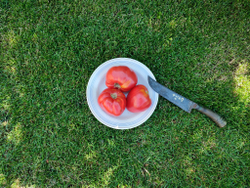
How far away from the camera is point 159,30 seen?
2377mm

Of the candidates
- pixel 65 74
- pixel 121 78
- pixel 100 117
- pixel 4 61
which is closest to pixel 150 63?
pixel 121 78

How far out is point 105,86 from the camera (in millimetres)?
1995

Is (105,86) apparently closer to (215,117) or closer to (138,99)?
(138,99)

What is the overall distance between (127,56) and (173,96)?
0.90m

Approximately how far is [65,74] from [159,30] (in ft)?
4.95

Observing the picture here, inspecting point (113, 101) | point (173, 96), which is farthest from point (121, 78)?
point (173, 96)

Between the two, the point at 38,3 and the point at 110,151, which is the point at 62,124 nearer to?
the point at 110,151

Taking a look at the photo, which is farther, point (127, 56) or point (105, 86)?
point (127, 56)

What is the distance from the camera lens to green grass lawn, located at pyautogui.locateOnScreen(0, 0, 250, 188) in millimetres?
2213

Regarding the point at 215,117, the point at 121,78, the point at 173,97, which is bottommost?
the point at 215,117

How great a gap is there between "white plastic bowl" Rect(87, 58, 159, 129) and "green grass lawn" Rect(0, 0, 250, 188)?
1.25 ft

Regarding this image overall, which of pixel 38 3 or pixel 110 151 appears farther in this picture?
pixel 38 3

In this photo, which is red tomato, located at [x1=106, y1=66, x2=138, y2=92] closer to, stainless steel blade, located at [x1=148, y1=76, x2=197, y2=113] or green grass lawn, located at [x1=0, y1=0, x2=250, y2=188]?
stainless steel blade, located at [x1=148, y1=76, x2=197, y2=113]

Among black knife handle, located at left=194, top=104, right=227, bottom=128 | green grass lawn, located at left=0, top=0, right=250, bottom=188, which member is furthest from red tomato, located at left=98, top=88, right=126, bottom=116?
black knife handle, located at left=194, top=104, right=227, bottom=128
